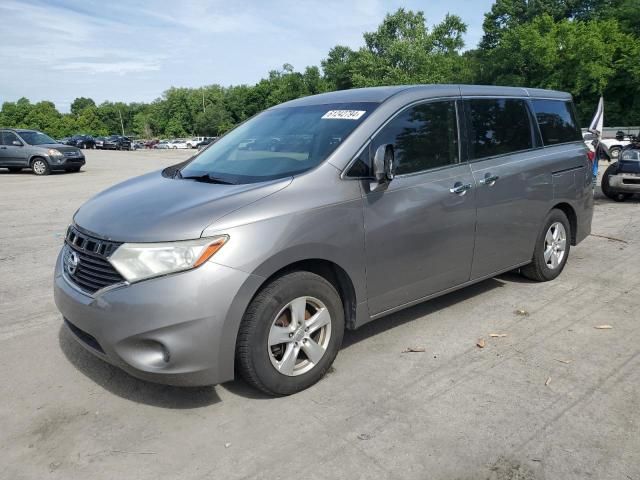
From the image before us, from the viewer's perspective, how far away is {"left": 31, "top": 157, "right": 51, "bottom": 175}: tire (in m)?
19.3

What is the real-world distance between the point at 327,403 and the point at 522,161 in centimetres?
288

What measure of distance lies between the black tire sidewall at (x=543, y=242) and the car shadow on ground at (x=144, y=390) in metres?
3.39

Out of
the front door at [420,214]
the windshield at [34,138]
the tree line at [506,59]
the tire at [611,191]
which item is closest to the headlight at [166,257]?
the front door at [420,214]

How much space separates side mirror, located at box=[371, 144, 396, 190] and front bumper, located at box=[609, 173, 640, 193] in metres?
9.17

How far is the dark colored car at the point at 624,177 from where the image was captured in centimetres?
1059

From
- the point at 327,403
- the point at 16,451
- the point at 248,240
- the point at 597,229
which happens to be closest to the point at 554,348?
the point at 327,403

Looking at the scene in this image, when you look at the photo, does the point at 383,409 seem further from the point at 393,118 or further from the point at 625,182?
the point at 625,182

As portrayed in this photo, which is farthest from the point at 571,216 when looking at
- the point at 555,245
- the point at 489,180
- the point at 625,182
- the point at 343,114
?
the point at 625,182

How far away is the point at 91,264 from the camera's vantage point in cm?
306

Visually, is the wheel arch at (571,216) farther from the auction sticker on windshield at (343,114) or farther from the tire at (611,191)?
the tire at (611,191)

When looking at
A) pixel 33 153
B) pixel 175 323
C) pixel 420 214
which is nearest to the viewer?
pixel 175 323

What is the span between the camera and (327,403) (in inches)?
124

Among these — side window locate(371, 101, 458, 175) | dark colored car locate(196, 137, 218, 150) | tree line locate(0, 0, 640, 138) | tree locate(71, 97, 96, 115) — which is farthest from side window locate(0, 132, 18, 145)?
tree locate(71, 97, 96, 115)

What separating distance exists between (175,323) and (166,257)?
0.35 metres
